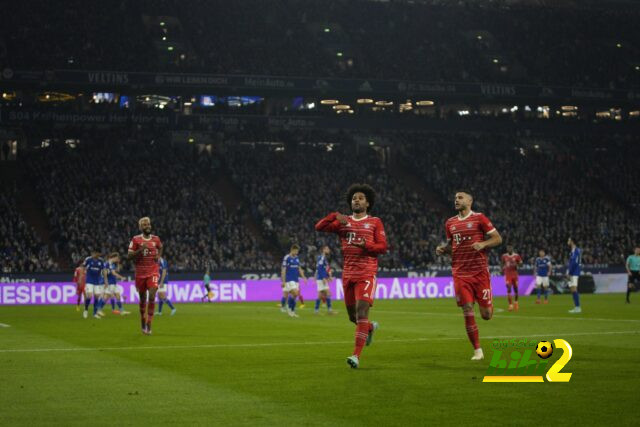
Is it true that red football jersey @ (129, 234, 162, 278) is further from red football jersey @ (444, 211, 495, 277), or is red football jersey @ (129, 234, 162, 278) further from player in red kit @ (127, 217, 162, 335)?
red football jersey @ (444, 211, 495, 277)

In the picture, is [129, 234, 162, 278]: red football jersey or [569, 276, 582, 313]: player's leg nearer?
[129, 234, 162, 278]: red football jersey

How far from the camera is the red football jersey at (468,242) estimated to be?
15516 millimetres

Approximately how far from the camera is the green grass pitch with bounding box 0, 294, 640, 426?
32.7ft

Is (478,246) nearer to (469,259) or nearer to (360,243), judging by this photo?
(469,259)

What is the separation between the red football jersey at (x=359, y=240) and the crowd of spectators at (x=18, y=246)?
36125mm

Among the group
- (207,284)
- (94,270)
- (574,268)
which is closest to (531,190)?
(207,284)

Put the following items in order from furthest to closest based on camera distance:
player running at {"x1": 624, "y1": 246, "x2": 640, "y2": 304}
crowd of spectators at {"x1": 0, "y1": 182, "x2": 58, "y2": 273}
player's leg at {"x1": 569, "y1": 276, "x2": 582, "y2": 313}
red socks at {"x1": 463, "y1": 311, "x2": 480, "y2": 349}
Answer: crowd of spectators at {"x1": 0, "y1": 182, "x2": 58, "y2": 273} < player running at {"x1": 624, "y1": 246, "x2": 640, "y2": 304} < player's leg at {"x1": 569, "y1": 276, "x2": 582, "y2": 313} < red socks at {"x1": 463, "y1": 311, "x2": 480, "y2": 349}

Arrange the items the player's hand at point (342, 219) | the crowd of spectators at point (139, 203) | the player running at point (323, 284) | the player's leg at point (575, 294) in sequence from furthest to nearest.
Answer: the crowd of spectators at point (139, 203) → the player running at point (323, 284) → the player's leg at point (575, 294) → the player's hand at point (342, 219)

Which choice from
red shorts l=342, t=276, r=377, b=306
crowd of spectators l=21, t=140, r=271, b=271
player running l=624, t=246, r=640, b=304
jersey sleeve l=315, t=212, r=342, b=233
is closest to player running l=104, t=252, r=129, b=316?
crowd of spectators l=21, t=140, r=271, b=271

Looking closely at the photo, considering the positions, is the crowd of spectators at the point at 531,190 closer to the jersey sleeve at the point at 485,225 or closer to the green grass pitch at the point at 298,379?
the green grass pitch at the point at 298,379

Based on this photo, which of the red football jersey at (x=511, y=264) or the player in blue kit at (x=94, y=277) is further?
the red football jersey at (x=511, y=264)

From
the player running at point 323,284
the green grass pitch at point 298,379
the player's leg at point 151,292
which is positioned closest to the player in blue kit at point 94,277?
the player running at point 323,284

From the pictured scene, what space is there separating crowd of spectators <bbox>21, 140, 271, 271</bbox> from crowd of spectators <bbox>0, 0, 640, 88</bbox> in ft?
20.0

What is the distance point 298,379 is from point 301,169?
5297cm
